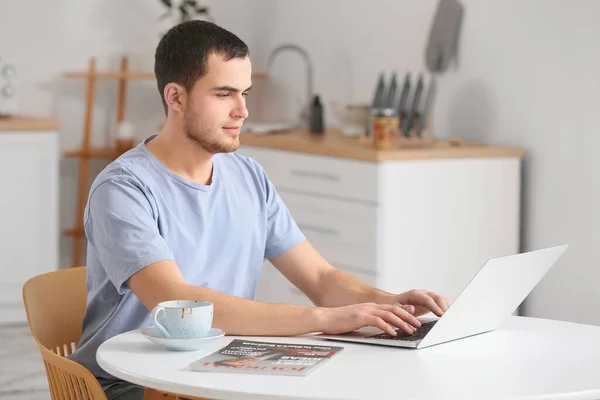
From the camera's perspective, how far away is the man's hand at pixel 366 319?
1689 mm

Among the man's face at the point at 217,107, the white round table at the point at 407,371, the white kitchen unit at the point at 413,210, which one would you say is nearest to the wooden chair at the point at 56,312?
the white round table at the point at 407,371

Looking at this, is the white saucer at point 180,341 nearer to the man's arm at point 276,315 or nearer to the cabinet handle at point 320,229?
the man's arm at point 276,315

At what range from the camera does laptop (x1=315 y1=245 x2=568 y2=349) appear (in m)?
1.61

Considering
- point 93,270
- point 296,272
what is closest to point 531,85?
point 296,272

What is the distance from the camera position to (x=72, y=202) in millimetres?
5430

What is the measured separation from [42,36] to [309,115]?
1.61 metres

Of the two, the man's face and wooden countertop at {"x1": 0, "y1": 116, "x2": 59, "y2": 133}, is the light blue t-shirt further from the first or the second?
wooden countertop at {"x1": 0, "y1": 116, "x2": 59, "y2": 133}

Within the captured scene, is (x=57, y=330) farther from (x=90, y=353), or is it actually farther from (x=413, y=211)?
(x=413, y=211)

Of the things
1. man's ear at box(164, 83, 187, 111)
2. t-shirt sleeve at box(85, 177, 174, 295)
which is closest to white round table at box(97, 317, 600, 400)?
t-shirt sleeve at box(85, 177, 174, 295)

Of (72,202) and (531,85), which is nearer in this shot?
(531,85)

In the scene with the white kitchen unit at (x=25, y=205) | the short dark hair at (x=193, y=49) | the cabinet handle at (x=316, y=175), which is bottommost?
the white kitchen unit at (x=25, y=205)

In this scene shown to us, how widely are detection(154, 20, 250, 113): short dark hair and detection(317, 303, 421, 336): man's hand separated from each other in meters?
0.59

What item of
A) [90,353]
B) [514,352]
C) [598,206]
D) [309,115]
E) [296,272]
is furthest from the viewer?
[309,115]

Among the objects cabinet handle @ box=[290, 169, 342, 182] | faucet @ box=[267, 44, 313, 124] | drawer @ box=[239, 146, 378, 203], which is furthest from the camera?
faucet @ box=[267, 44, 313, 124]
